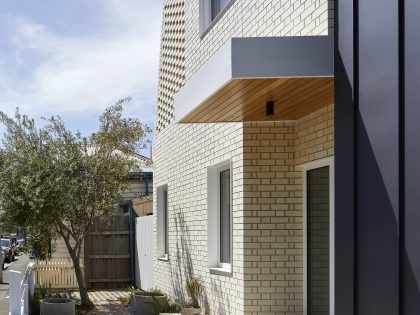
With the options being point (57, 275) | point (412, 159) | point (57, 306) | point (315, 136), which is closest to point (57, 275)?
point (57, 275)

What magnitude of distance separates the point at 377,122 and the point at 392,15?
725 mm

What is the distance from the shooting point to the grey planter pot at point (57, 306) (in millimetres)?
12805

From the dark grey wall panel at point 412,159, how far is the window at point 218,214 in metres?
5.38

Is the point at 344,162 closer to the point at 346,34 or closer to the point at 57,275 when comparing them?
the point at 346,34

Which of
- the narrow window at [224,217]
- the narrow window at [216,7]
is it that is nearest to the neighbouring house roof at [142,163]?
the narrow window at [216,7]

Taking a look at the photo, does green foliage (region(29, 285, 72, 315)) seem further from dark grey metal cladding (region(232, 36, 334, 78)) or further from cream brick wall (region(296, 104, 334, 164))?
dark grey metal cladding (region(232, 36, 334, 78))

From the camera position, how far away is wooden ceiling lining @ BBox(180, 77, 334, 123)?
601 cm

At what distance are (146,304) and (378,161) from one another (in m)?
7.82

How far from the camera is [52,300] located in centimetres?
1320

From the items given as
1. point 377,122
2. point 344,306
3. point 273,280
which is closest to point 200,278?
point 273,280

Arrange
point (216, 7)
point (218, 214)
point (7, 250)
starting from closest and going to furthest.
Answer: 1. point (218, 214)
2. point (216, 7)
3. point (7, 250)

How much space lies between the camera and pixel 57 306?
12.9 m

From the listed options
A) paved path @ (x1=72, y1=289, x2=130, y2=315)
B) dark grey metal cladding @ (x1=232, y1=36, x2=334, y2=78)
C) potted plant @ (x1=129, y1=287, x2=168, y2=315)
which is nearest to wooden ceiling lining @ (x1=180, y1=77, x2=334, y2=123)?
dark grey metal cladding @ (x1=232, y1=36, x2=334, y2=78)

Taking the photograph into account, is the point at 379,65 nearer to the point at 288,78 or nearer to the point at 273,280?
the point at 288,78
